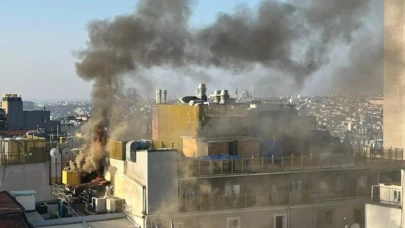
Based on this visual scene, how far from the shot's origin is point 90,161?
22469mm

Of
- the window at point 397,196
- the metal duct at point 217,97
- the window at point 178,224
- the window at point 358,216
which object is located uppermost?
the metal duct at point 217,97

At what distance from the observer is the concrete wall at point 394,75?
92.0 feet

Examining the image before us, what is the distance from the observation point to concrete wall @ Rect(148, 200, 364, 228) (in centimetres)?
1862

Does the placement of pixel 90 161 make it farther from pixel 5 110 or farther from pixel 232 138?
pixel 5 110

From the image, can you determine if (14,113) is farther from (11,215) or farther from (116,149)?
(11,215)

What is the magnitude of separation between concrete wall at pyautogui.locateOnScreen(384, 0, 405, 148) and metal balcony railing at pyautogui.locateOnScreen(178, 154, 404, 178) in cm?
696

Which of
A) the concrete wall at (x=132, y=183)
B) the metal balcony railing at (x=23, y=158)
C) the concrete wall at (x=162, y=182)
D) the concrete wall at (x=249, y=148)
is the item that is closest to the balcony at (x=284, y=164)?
the concrete wall at (x=162, y=182)

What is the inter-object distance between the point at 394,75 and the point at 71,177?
52.4ft

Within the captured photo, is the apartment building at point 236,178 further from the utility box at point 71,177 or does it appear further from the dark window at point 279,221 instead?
the utility box at point 71,177

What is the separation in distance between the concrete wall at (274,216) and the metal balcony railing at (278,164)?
1.25 m

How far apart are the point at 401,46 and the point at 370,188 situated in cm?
1002

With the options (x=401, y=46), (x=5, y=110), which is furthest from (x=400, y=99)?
(x=5, y=110)

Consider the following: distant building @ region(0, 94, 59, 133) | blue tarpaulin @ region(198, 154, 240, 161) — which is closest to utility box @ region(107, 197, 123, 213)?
blue tarpaulin @ region(198, 154, 240, 161)

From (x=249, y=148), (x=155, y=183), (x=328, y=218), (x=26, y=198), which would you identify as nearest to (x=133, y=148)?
(x=155, y=183)
